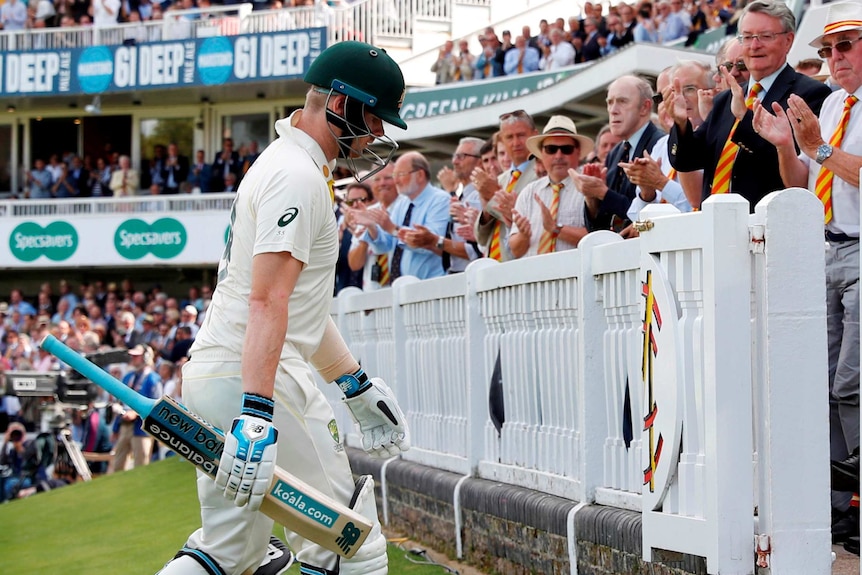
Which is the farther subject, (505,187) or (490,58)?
(490,58)

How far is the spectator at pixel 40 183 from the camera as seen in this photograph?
35.6 m

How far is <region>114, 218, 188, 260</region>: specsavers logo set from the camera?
105 ft

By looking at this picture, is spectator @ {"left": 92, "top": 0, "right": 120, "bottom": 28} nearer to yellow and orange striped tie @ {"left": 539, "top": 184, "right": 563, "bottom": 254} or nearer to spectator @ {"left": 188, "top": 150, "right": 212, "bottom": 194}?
spectator @ {"left": 188, "top": 150, "right": 212, "bottom": 194}

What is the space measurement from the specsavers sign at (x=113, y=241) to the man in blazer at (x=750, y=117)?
85.0 ft

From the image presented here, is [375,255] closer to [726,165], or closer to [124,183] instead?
[726,165]

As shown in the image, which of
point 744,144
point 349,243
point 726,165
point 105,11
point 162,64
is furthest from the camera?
point 105,11

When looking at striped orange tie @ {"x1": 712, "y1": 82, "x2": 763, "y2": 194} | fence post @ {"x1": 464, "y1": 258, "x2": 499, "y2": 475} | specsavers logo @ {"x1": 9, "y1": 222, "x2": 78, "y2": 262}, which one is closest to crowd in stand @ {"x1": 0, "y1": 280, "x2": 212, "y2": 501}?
specsavers logo @ {"x1": 9, "y1": 222, "x2": 78, "y2": 262}

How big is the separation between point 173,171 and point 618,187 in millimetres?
27950

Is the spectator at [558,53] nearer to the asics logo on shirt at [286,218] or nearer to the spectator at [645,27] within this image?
the spectator at [645,27]

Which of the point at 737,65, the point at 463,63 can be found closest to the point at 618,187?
the point at 737,65

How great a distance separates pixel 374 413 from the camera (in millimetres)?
4953

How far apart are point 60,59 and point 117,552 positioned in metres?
27.4

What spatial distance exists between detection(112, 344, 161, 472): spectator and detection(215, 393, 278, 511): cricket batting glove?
14.5 m

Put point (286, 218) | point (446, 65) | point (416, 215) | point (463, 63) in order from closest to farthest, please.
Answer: point (286, 218)
point (416, 215)
point (463, 63)
point (446, 65)
